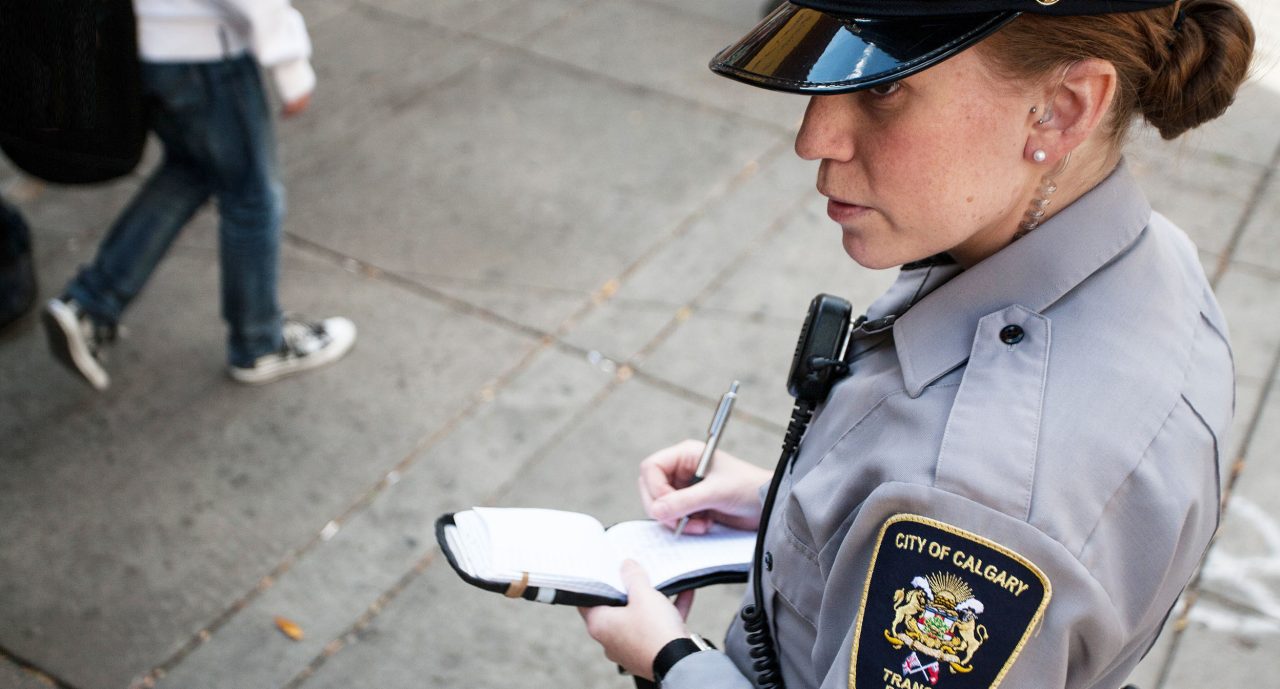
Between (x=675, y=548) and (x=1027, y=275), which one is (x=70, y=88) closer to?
(x=675, y=548)

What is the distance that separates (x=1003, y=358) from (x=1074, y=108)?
29cm

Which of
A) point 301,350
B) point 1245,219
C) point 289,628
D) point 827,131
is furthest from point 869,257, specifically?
point 1245,219

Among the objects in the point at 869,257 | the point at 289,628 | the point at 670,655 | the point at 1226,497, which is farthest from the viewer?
the point at 1226,497

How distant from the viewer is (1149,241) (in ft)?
4.86

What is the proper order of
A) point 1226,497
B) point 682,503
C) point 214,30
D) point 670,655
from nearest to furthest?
point 670,655 < point 682,503 < point 214,30 < point 1226,497

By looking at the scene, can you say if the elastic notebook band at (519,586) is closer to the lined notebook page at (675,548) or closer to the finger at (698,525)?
the lined notebook page at (675,548)

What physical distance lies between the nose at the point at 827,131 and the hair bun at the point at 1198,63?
35 centimetres

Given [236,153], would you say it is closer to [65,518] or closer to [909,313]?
[65,518]

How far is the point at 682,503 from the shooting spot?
1857mm

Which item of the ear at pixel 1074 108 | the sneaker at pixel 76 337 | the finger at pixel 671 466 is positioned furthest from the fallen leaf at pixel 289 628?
the ear at pixel 1074 108

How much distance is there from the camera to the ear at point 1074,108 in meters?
1.29

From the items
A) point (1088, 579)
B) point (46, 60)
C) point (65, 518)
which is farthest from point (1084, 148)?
point (65, 518)

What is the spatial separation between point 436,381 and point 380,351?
0.27 metres

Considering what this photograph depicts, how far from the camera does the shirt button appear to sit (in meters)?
1.36
